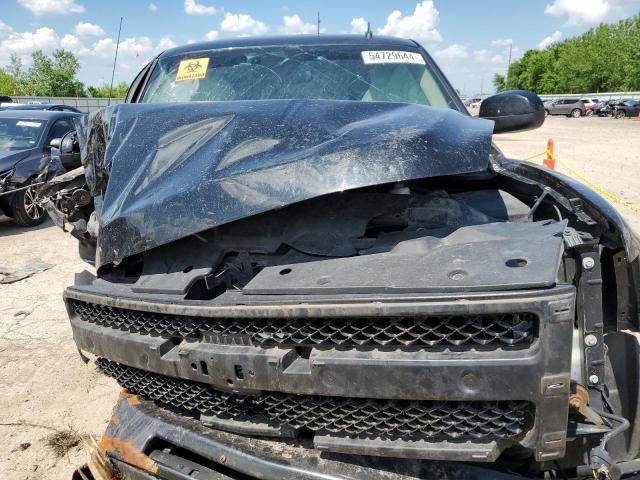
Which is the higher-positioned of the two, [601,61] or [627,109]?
[601,61]

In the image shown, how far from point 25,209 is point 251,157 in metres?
7.51

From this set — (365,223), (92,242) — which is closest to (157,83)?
(92,242)

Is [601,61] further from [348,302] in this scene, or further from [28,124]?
[348,302]

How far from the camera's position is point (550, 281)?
1312 mm

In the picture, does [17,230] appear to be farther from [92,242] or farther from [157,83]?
[92,242]

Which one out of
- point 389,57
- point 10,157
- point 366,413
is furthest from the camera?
point 10,157

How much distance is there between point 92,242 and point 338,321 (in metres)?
1.73

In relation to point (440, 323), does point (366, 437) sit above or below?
below

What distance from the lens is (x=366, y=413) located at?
1.54 m

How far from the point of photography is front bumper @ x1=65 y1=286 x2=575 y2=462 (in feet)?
4.33

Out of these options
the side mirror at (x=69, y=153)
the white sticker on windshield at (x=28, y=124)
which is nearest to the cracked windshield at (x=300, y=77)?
the side mirror at (x=69, y=153)

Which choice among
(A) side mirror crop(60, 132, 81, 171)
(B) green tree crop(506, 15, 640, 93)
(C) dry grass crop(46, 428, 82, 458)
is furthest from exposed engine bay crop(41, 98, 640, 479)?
(B) green tree crop(506, 15, 640, 93)

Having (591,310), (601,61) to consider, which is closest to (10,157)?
(591,310)

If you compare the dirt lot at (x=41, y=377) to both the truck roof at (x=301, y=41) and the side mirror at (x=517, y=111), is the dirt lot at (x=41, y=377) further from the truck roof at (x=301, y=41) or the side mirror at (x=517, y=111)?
the side mirror at (x=517, y=111)
